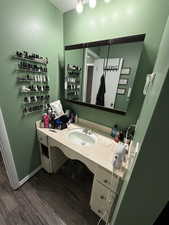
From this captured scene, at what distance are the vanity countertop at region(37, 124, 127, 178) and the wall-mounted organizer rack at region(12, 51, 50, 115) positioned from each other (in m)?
0.38

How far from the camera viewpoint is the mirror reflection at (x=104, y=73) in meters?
1.10

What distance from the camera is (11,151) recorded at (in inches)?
48.8

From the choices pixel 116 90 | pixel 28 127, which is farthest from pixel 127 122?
pixel 28 127

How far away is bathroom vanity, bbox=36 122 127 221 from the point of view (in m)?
0.93

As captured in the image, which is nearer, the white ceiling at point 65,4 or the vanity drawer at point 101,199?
the vanity drawer at point 101,199

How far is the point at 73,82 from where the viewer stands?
63.4 inches

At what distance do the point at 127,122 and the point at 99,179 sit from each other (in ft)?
2.41

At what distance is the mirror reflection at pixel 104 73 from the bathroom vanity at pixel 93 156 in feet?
1.58

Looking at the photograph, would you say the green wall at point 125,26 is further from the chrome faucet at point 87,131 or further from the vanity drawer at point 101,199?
the vanity drawer at point 101,199

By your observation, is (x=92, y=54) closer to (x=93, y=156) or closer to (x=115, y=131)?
(x=115, y=131)

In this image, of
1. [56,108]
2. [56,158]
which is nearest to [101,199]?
[56,158]

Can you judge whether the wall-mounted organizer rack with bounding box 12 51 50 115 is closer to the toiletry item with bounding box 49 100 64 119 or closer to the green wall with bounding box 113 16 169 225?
the toiletry item with bounding box 49 100 64 119

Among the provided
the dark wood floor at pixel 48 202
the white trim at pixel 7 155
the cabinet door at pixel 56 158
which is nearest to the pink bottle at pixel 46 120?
the cabinet door at pixel 56 158

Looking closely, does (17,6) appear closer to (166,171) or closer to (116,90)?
(116,90)
